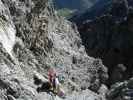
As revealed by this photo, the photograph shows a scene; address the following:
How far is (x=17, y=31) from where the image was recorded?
25266 millimetres

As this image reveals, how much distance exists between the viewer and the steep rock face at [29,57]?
20.1 meters

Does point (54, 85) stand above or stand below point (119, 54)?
below

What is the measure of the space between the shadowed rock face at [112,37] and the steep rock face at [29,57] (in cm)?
4173

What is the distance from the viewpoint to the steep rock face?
20067 millimetres

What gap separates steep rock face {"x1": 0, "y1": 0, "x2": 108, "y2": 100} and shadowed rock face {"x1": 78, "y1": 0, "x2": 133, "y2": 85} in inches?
1643

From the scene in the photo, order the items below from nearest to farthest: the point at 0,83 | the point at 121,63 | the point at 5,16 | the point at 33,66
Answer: the point at 0,83
the point at 5,16
the point at 33,66
the point at 121,63

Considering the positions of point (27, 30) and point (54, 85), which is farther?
point (27, 30)

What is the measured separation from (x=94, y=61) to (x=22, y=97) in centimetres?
2241

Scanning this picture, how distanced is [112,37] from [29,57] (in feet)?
218

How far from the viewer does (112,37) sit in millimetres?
90750

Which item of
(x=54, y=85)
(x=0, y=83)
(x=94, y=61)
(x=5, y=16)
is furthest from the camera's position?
(x=94, y=61)

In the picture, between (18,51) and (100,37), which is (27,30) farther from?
(100,37)

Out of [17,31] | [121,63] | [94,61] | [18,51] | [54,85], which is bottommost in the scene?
[54,85]

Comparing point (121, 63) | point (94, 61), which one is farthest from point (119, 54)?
point (94, 61)
